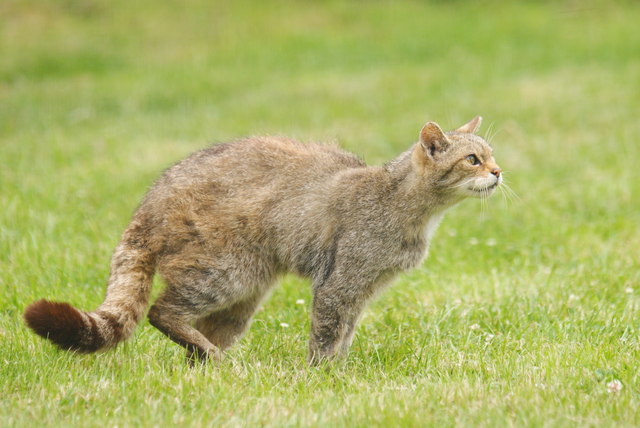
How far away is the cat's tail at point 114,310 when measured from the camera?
439 centimetres

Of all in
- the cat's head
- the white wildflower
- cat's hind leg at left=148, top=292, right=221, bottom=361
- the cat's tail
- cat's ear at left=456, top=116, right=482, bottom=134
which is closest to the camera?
the white wildflower

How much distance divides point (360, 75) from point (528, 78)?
2750 millimetres

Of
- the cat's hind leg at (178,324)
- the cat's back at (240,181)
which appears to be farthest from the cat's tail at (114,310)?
the cat's back at (240,181)

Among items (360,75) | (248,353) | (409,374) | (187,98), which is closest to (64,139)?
(187,98)

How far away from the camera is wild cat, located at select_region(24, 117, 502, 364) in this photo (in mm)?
5055

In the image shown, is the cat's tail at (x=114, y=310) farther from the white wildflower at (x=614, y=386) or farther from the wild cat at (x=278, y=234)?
the white wildflower at (x=614, y=386)

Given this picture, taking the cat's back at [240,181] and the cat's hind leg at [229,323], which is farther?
the cat's hind leg at [229,323]

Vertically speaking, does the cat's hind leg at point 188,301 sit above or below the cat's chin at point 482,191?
below

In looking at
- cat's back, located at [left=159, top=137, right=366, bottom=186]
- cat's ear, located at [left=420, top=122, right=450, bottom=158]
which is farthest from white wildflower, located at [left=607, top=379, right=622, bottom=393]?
cat's back, located at [left=159, top=137, right=366, bottom=186]

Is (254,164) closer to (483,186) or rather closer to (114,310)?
(114,310)

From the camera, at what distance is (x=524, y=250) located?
7.23 metres

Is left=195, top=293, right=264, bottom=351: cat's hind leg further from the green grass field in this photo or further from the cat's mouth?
the cat's mouth

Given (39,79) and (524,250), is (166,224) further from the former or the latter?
(39,79)

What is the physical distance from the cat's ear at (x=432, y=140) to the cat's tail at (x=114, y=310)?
Answer: 5.63 ft
